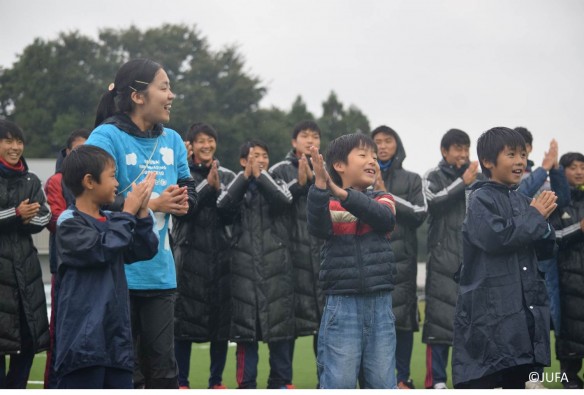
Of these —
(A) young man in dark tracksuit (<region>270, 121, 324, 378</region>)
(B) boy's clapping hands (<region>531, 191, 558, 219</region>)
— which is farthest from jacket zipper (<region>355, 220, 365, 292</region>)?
(A) young man in dark tracksuit (<region>270, 121, 324, 378</region>)

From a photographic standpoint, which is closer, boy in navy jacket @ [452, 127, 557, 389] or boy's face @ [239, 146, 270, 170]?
boy in navy jacket @ [452, 127, 557, 389]

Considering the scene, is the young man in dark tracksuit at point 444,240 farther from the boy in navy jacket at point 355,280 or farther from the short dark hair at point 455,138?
the boy in navy jacket at point 355,280

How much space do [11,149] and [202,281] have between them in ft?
6.33

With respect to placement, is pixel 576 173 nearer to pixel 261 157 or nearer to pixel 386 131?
pixel 386 131

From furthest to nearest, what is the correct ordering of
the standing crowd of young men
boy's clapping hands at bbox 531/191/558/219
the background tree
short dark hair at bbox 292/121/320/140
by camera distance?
the background tree < short dark hair at bbox 292/121/320/140 < boy's clapping hands at bbox 531/191/558/219 < the standing crowd of young men

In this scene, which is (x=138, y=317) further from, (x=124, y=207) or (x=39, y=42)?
(x=39, y=42)

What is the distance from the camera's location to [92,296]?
4.27 meters

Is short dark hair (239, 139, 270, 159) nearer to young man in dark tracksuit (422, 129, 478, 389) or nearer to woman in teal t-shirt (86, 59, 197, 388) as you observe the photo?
young man in dark tracksuit (422, 129, 478, 389)

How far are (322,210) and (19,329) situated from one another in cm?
326

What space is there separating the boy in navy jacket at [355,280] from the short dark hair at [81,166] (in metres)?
1.12

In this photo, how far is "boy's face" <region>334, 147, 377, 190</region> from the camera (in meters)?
5.09

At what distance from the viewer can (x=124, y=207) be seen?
4.40 m

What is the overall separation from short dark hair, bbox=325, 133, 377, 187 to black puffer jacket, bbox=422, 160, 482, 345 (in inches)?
107

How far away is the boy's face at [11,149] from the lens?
7016 mm
